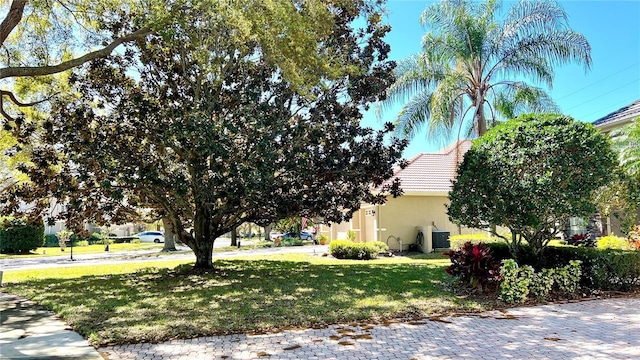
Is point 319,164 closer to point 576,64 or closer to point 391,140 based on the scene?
point 391,140

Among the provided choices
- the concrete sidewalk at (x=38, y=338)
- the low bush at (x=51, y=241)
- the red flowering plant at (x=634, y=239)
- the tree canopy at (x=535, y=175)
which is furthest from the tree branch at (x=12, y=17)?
the low bush at (x=51, y=241)

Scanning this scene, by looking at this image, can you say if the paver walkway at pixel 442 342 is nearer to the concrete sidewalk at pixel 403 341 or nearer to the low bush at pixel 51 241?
the concrete sidewalk at pixel 403 341

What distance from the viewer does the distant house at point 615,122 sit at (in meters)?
14.8

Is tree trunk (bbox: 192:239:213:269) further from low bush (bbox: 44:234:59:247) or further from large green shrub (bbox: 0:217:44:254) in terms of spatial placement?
low bush (bbox: 44:234:59:247)

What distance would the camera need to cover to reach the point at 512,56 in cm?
1479

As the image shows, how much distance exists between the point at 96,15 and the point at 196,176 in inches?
202

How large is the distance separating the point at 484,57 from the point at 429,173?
287 inches

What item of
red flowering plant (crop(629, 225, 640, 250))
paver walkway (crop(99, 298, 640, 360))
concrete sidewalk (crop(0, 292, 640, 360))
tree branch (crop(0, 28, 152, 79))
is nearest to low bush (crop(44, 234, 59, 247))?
tree branch (crop(0, 28, 152, 79))

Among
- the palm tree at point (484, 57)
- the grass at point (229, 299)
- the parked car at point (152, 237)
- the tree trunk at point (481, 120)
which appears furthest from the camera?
the parked car at point (152, 237)

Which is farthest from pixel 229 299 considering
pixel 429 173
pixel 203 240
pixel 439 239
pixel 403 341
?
pixel 429 173

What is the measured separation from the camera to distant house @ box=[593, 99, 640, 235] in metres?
14.8

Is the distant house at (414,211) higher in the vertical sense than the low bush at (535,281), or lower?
higher

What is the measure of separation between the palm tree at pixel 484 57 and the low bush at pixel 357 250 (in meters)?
5.38

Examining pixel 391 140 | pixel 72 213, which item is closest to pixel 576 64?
pixel 391 140
